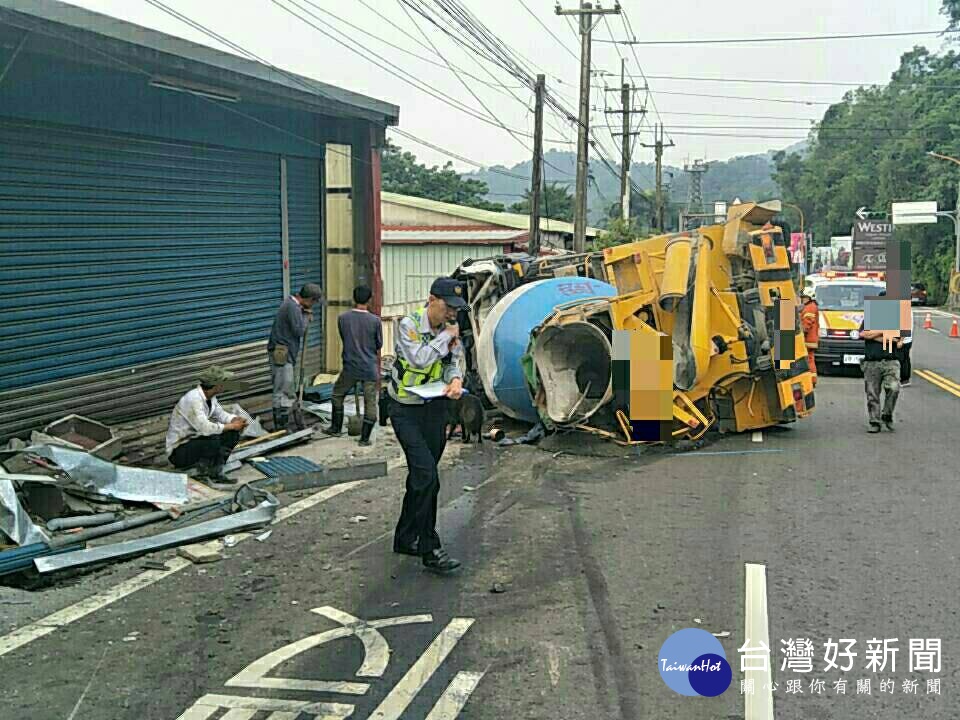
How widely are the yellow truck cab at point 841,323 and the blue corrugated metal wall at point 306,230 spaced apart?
28.3 feet

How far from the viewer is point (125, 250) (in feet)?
38.1

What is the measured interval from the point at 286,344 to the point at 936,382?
11405 mm

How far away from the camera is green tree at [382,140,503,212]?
5472 centimetres

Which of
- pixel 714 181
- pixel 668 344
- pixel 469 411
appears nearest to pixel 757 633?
pixel 469 411

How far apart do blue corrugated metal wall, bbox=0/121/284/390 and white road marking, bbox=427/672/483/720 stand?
21.3ft

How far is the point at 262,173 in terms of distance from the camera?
14594mm

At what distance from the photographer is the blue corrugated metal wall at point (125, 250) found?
32.9ft

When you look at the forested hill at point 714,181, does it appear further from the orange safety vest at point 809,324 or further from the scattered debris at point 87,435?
the scattered debris at point 87,435

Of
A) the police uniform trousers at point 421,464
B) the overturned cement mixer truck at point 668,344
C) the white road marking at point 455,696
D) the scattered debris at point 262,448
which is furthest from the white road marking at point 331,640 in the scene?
the overturned cement mixer truck at point 668,344

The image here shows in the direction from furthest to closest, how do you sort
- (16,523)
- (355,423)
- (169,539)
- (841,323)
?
(841,323), (355,423), (169,539), (16,523)

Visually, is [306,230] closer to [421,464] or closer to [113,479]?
[113,479]

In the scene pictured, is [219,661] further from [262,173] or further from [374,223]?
[374,223]

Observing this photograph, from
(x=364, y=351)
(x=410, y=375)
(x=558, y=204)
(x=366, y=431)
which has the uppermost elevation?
(x=558, y=204)

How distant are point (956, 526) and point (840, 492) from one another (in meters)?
1.32
